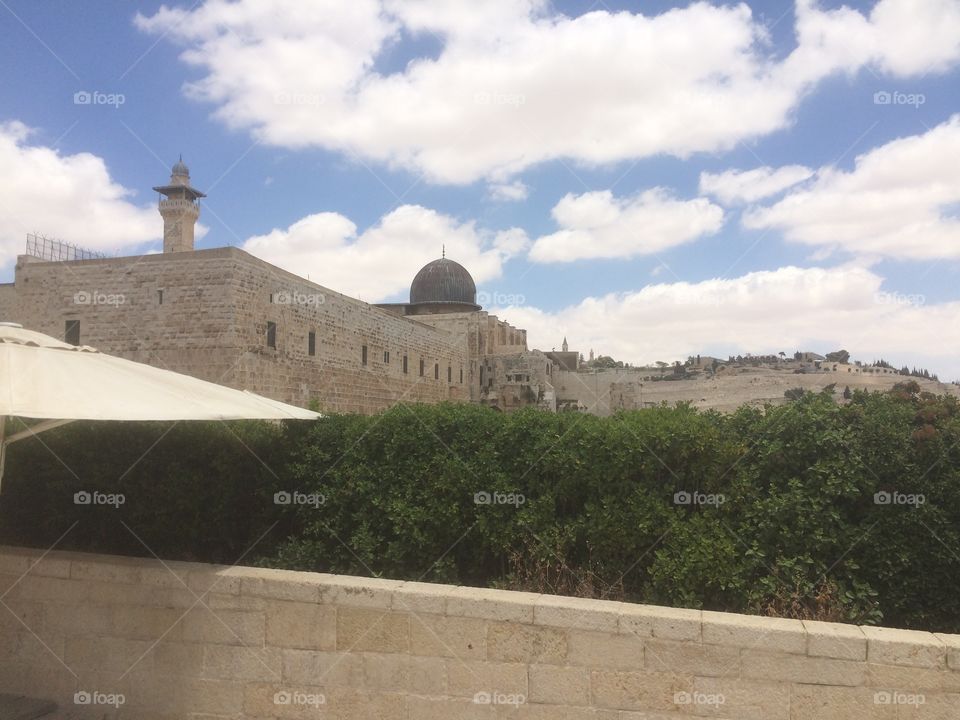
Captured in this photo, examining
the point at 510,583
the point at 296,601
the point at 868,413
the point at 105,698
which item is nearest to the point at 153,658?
the point at 105,698

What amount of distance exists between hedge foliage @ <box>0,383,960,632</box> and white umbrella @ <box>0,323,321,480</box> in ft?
2.60

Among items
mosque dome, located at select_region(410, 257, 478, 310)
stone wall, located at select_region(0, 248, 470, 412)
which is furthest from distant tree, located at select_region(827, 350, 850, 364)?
stone wall, located at select_region(0, 248, 470, 412)

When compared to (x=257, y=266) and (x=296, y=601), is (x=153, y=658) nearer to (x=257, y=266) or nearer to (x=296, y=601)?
(x=296, y=601)

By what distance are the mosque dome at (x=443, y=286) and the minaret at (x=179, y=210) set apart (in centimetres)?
1423

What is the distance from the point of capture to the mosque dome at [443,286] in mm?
40719

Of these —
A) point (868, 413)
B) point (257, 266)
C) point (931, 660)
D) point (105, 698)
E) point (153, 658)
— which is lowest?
point (105, 698)

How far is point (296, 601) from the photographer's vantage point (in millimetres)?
4016

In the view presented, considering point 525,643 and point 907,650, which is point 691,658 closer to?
point 525,643

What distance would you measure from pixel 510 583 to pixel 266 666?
1.54 metres

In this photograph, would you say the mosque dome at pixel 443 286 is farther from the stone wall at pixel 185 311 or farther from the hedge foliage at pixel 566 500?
the hedge foliage at pixel 566 500

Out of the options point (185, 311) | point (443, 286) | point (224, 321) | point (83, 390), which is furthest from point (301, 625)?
point (443, 286)

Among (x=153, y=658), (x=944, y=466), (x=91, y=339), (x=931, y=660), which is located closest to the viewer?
(x=931, y=660)

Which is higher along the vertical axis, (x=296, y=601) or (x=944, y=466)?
(x=944, y=466)

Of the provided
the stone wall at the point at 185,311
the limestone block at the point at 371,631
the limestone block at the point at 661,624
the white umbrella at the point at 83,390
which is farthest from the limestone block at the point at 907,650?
the stone wall at the point at 185,311
